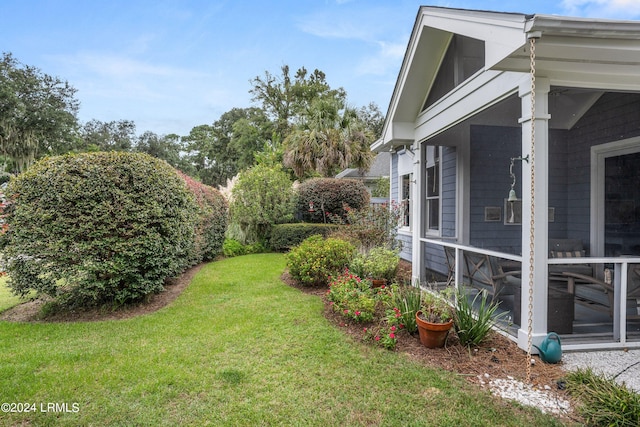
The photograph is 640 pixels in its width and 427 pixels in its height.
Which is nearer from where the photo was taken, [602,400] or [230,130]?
[602,400]

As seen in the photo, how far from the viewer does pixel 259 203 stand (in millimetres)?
11758

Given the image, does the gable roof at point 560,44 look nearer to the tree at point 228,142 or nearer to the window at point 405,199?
the window at point 405,199

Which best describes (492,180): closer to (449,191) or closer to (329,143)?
(449,191)

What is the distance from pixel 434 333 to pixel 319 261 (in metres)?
3.20

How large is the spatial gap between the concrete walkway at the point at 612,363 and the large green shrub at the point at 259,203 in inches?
379

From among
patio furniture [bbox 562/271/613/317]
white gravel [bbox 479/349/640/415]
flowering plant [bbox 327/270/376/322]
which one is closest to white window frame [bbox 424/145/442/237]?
flowering plant [bbox 327/270/376/322]

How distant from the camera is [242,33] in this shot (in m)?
10.7

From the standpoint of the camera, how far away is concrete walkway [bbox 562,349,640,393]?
9.47 feet

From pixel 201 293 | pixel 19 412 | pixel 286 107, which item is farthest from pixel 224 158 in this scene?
pixel 19 412

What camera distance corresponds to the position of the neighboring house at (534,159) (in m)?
3.16

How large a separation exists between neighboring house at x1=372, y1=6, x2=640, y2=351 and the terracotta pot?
0.74m

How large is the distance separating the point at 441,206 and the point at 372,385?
4927mm

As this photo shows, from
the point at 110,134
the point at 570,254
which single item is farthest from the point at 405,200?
the point at 110,134

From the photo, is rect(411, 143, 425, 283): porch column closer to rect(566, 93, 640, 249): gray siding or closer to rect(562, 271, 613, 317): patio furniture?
rect(566, 93, 640, 249): gray siding
